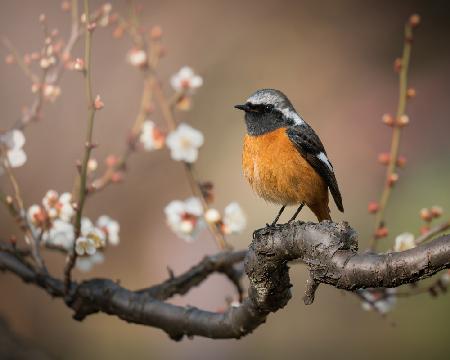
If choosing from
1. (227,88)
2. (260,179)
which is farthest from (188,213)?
(227,88)

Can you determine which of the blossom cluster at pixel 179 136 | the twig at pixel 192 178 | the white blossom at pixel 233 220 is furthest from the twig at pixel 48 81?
the white blossom at pixel 233 220

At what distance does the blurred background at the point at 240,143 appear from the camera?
13.4ft

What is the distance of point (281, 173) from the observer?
229cm

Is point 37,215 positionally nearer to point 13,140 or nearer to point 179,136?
point 13,140

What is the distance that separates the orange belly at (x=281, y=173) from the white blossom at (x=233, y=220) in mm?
175

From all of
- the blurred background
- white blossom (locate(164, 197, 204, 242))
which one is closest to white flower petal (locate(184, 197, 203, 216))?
white blossom (locate(164, 197, 204, 242))

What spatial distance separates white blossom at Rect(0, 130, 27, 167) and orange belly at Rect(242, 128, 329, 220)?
2.43 feet

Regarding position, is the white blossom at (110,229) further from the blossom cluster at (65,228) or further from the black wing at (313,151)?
the black wing at (313,151)

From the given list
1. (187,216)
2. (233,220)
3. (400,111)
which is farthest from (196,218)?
(400,111)

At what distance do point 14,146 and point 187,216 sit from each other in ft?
1.88

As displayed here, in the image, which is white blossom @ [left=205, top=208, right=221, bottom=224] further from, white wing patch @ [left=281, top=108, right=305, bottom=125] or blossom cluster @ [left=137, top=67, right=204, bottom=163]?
white wing patch @ [left=281, top=108, right=305, bottom=125]

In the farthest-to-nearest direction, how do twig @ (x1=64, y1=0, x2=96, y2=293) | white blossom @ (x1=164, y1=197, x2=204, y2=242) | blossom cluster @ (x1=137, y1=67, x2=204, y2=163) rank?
white blossom @ (x1=164, y1=197, x2=204, y2=242), blossom cluster @ (x1=137, y1=67, x2=204, y2=163), twig @ (x1=64, y1=0, x2=96, y2=293)

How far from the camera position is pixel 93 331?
4.14 m

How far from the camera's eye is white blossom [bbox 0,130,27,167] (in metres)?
2.10
